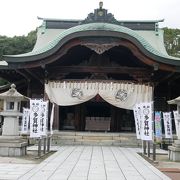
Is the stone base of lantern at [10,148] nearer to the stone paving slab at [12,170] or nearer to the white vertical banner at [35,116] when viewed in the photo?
the white vertical banner at [35,116]

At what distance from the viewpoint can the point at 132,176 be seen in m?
8.96

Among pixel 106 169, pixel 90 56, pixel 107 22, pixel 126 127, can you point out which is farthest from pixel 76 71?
pixel 106 169

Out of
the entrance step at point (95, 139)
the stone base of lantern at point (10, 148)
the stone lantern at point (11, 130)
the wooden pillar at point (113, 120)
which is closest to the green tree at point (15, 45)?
the wooden pillar at point (113, 120)

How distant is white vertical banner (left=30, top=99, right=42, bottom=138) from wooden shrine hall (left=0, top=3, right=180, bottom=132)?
489cm

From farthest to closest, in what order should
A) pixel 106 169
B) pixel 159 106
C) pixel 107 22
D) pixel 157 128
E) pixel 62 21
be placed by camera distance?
pixel 62 21
pixel 159 106
pixel 107 22
pixel 157 128
pixel 106 169

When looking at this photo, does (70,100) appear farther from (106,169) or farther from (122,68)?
(106,169)

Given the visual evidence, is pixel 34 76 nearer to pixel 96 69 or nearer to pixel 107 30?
pixel 96 69

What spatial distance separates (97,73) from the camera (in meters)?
20.0

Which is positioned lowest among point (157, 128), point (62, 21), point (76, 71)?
point (157, 128)

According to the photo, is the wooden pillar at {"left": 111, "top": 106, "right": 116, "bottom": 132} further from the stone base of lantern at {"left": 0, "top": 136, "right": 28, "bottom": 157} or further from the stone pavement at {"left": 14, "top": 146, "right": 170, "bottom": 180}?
the stone base of lantern at {"left": 0, "top": 136, "right": 28, "bottom": 157}

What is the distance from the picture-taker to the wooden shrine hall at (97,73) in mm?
18234

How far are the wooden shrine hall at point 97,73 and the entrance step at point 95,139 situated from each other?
4.37ft

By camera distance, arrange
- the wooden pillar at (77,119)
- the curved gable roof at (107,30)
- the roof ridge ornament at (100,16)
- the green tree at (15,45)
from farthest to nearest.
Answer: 1. the green tree at (15,45)
2. the wooden pillar at (77,119)
3. the roof ridge ornament at (100,16)
4. the curved gable roof at (107,30)

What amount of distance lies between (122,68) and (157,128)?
4.66 metres
